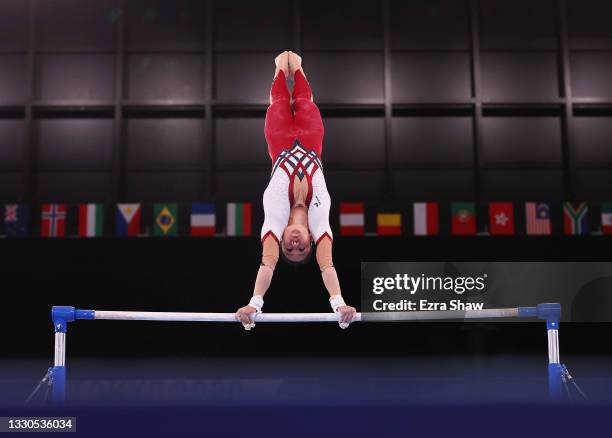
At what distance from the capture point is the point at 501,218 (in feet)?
28.1

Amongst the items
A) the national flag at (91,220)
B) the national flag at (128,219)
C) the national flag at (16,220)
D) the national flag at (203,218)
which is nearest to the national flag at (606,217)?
the national flag at (203,218)

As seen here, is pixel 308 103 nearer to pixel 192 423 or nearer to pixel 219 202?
pixel 192 423

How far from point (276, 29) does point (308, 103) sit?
529 centimetres

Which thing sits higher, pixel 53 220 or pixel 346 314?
pixel 53 220

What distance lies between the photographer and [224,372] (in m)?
5.34

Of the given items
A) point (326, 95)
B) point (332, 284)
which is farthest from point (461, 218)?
point (332, 284)

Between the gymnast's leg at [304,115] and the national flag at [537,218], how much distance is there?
5.02 m

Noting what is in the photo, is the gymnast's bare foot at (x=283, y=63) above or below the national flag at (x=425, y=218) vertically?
above

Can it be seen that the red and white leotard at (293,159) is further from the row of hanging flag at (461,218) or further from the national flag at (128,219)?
the national flag at (128,219)

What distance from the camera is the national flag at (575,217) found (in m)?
8.39

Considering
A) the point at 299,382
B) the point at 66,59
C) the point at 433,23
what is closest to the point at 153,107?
the point at 66,59

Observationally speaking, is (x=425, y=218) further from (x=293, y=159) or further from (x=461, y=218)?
(x=293, y=159)

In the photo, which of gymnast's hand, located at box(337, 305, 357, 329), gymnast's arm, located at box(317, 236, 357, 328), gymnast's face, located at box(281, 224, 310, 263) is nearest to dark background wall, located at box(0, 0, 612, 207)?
gymnast's arm, located at box(317, 236, 357, 328)

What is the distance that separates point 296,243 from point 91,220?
566 centimetres
